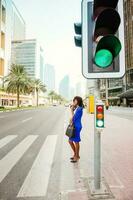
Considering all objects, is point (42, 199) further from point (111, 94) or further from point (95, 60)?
point (111, 94)

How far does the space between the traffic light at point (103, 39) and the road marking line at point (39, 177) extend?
2.18 m

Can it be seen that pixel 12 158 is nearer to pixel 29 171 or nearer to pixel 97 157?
pixel 29 171

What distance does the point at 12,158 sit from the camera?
638cm

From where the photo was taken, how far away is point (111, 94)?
95.0 meters

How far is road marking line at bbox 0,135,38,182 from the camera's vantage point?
17.2 feet

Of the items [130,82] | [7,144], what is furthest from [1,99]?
[7,144]

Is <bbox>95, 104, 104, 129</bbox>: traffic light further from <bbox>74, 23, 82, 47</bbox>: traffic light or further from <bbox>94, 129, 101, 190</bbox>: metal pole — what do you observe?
<bbox>74, 23, 82, 47</bbox>: traffic light

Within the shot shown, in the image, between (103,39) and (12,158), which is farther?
(12,158)

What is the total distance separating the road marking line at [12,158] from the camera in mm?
5252

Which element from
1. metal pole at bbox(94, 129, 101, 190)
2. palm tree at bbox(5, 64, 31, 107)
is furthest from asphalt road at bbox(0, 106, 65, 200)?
palm tree at bbox(5, 64, 31, 107)

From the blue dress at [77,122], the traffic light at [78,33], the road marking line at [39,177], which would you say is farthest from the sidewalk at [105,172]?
the traffic light at [78,33]

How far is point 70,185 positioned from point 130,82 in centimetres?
7556

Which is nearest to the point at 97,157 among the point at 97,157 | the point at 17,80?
the point at 97,157

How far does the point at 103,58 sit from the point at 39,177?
2.79 metres
